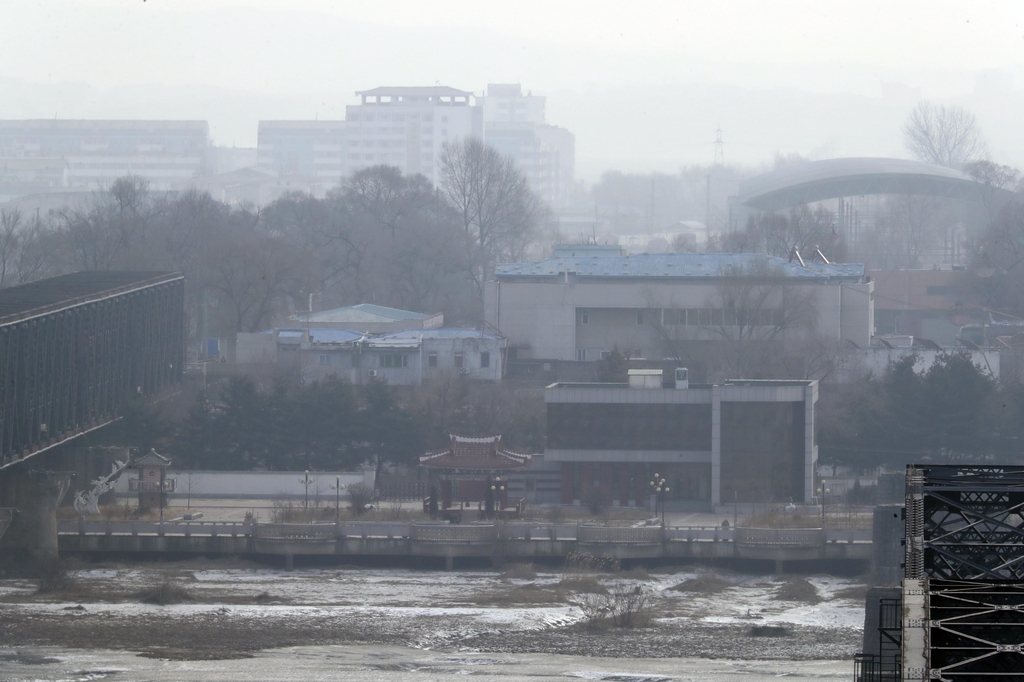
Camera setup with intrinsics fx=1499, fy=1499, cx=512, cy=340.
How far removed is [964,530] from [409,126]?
158777 millimetres

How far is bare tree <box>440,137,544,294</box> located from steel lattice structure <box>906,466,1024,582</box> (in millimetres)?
70919

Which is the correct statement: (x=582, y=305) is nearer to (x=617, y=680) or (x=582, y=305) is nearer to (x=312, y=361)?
Result: (x=312, y=361)

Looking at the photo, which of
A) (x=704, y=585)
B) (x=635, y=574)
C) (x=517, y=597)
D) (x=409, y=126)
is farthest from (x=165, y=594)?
(x=409, y=126)

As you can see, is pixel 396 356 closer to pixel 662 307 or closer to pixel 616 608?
pixel 662 307

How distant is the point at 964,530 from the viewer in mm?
12297

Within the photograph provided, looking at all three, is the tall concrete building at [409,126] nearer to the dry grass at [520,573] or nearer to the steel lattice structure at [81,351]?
the steel lattice structure at [81,351]

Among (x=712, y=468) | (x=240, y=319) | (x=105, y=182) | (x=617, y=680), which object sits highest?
(x=105, y=182)

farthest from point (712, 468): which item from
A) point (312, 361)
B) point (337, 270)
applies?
point (337, 270)

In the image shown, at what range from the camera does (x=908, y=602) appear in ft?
34.3

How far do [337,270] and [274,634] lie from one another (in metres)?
47.1

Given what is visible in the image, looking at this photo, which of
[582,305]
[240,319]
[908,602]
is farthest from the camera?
[240,319]

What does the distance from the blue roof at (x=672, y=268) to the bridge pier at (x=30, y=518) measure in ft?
79.3

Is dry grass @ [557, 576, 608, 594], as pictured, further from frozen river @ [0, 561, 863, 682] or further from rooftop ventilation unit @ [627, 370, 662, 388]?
rooftop ventilation unit @ [627, 370, 662, 388]

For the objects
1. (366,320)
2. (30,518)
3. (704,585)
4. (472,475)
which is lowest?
(704,585)
